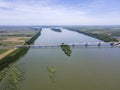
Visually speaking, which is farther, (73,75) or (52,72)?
(52,72)

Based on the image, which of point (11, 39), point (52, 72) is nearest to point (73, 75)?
point (52, 72)

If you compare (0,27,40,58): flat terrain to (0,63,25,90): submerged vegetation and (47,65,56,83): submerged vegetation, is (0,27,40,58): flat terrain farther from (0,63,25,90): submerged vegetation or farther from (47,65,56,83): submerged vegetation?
(47,65,56,83): submerged vegetation

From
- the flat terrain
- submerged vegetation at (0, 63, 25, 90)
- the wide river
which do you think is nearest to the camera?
submerged vegetation at (0, 63, 25, 90)

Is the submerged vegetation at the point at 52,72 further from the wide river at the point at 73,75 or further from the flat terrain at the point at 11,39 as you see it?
the flat terrain at the point at 11,39

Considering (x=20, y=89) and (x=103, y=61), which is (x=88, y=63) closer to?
(x=103, y=61)

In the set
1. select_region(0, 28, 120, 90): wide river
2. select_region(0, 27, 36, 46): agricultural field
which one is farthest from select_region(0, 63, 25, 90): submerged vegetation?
select_region(0, 27, 36, 46): agricultural field

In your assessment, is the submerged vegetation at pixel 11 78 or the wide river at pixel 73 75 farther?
the wide river at pixel 73 75

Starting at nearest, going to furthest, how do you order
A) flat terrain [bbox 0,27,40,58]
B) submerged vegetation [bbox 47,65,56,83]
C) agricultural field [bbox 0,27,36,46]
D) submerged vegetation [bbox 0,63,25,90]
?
submerged vegetation [bbox 0,63,25,90] < submerged vegetation [bbox 47,65,56,83] < flat terrain [bbox 0,27,40,58] < agricultural field [bbox 0,27,36,46]

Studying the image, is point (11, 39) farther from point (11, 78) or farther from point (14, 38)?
point (11, 78)

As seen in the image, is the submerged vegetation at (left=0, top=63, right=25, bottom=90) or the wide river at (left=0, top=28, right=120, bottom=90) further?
Answer: the wide river at (left=0, top=28, right=120, bottom=90)

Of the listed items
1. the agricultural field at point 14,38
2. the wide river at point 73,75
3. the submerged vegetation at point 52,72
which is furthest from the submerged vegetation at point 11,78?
the agricultural field at point 14,38

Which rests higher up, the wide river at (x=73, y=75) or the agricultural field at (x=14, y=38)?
the wide river at (x=73, y=75)
